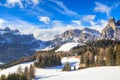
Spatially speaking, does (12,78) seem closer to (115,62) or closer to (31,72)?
(31,72)

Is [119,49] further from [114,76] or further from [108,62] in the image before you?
[114,76]

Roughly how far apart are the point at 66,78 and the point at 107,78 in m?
18.2

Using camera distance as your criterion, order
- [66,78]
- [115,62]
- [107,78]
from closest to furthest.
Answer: [107,78]
[66,78]
[115,62]

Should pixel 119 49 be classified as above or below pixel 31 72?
above

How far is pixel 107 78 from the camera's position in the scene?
311 feet

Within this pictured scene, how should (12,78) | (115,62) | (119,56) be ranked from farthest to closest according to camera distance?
(115,62) → (119,56) → (12,78)

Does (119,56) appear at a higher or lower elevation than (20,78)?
higher

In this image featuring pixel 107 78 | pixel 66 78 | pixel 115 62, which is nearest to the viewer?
pixel 107 78

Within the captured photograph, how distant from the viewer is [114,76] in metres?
96.6

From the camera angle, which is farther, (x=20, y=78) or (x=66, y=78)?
(x=20, y=78)

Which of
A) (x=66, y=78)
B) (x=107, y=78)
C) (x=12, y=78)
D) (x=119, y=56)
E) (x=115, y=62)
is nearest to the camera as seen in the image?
(x=107, y=78)

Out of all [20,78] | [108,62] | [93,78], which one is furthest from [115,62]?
[93,78]

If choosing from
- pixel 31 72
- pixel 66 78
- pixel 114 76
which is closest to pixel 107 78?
pixel 114 76

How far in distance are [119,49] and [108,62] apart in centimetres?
1803
